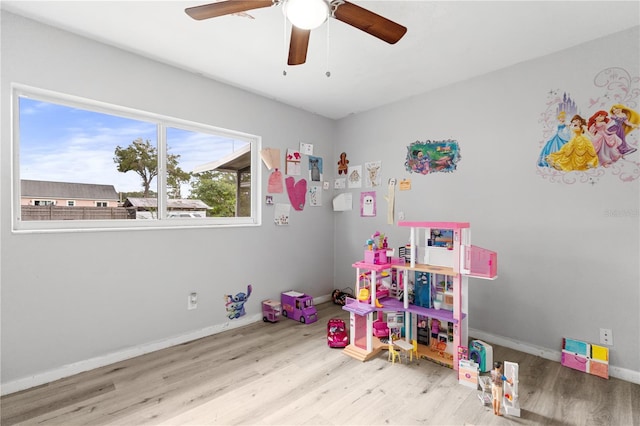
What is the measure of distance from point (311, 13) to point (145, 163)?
6.45ft

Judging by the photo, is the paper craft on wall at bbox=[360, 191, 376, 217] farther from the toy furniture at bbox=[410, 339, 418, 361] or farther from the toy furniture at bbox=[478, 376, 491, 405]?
the toy furniture at bbox=[478, 376, 491, 405]

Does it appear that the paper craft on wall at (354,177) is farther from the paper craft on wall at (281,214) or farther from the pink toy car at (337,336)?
the pink toy car at (337,336)

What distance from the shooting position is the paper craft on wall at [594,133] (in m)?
2.14

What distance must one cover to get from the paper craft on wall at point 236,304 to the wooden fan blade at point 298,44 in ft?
7.30

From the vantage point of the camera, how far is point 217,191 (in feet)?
10.1

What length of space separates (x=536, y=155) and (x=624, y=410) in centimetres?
177

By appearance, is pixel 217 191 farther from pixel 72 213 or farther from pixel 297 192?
pixel 72 213

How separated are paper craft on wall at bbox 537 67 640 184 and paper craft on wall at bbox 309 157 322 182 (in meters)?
2.25

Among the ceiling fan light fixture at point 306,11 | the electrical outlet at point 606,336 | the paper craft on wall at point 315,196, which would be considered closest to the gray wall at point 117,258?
the paper craft on wall at point 315,196

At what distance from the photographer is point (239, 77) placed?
284 centimetres

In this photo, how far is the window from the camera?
2.12 meters

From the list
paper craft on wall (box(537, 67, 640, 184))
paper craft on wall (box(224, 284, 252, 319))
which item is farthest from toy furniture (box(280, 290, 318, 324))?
paper craft on wall (box(537, 67, 640, 184))

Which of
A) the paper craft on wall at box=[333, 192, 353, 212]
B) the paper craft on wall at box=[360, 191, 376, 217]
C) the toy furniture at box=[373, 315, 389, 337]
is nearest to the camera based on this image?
the toy furniture at box=[373, 315, 389, 337]

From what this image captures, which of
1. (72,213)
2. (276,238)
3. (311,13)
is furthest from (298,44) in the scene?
(276,238)
